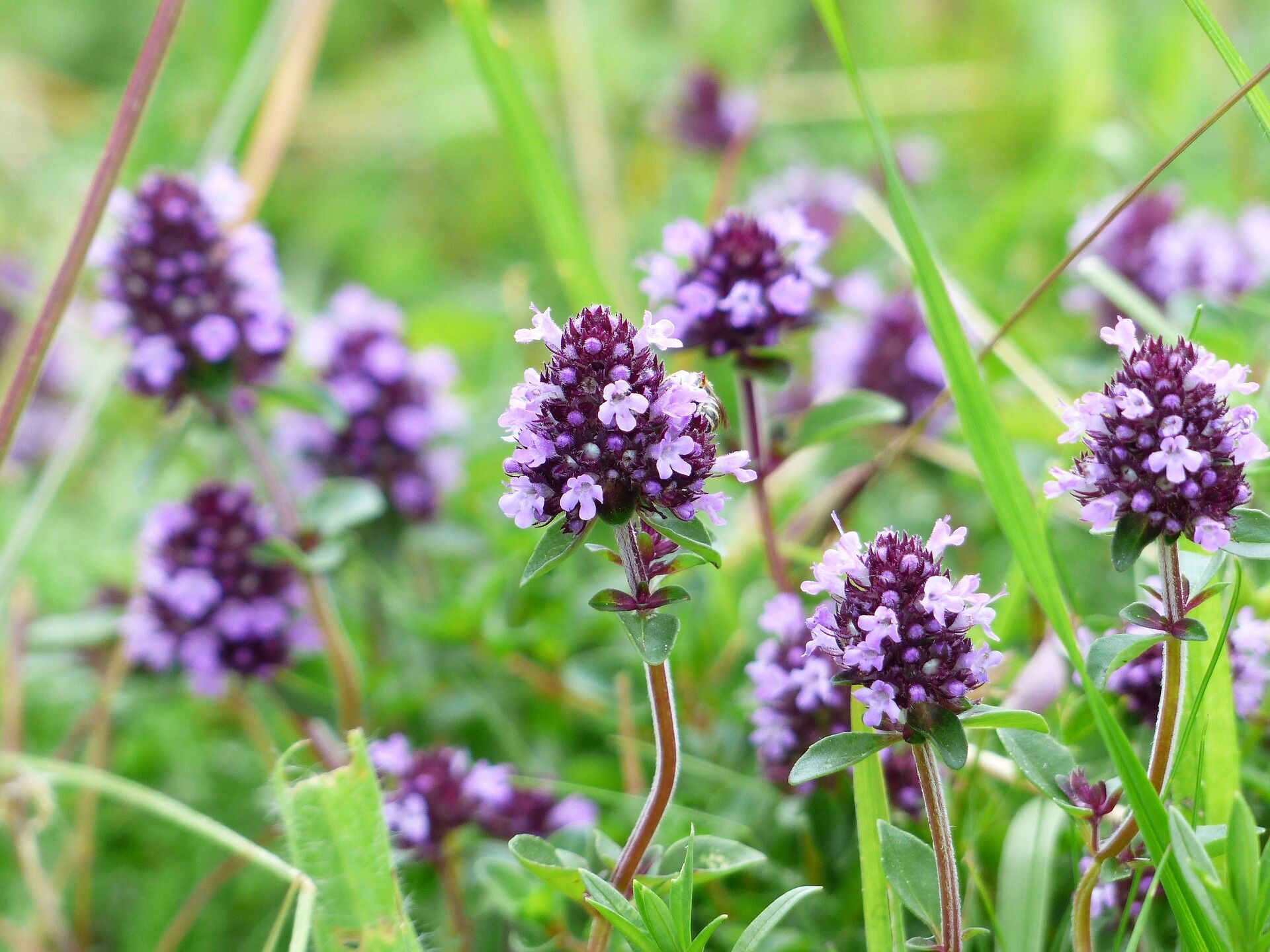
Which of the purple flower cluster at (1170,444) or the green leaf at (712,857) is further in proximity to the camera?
the green leaf at (712,857)

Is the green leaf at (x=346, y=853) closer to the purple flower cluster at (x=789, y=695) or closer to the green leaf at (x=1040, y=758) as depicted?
the purple flower cluster at (x=789, y=695)

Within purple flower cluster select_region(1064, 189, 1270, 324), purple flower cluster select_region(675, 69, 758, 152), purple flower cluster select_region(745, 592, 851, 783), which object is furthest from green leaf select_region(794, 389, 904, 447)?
purple flower cluster select_region(675, 69, 758, 152)

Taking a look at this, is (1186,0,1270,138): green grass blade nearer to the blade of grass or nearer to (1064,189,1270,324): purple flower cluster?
the blade of grass

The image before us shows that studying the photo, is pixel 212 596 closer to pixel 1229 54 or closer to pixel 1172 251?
pixel 1229 54

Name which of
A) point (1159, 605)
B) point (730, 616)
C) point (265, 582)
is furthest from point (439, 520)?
point (1159, 605)

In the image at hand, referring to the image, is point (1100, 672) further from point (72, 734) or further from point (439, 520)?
point (72, 734)

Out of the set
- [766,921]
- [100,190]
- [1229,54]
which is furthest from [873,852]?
[100,190]

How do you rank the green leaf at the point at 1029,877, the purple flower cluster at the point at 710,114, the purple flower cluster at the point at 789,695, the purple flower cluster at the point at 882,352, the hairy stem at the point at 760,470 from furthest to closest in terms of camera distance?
the purple flower cluster at the point at 710,114 < the purple flower cluster at the point at 882,352 < the hairy stem at the point at 760,470 < the purple flower cluster at the point at 789,695 < the green leaf at the point at 1029,877

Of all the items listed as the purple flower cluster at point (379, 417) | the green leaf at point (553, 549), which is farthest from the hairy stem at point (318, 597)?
the green leaf at point (553, 549)
